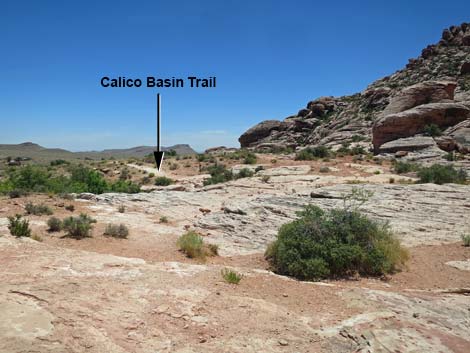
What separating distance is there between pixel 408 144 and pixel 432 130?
2817mm

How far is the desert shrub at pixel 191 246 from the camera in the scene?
24.8ft

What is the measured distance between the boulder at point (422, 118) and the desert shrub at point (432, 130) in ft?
2.28

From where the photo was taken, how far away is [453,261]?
7141 mm

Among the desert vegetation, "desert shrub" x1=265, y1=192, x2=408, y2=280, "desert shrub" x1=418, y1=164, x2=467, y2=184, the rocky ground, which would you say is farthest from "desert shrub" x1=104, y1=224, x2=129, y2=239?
"desert shrub" x1=418, y1=164, x2=467, y2=184

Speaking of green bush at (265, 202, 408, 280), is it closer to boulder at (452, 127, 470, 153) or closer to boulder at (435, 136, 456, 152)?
boulder at (435, 136, 456, 152)

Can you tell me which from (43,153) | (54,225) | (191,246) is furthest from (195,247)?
(43,153)

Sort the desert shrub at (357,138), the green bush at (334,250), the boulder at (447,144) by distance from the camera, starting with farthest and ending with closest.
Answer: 1. the desert shrub at (357,138)
2. the boulder at (447,144)
3. the green bush at (334,250)

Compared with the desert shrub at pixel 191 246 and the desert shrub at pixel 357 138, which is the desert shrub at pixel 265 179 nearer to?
the desert shrub at pixel 191 246

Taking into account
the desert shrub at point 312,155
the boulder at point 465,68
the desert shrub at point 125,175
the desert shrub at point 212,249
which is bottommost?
the desert shrub at point 212,249

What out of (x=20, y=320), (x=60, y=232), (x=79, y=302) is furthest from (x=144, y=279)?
(x=60, y=232)

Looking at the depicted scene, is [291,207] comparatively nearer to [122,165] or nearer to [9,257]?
[9,257]

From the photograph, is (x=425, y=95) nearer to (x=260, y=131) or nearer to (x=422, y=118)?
(x=422, y=118)

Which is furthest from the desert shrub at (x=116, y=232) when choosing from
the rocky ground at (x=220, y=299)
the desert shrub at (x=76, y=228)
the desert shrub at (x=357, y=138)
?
the desert shrub at (x=357, y=138)

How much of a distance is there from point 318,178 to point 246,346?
14.2m
